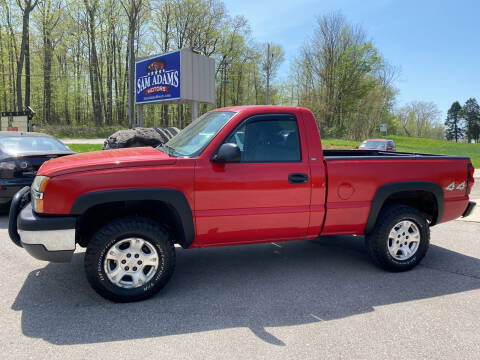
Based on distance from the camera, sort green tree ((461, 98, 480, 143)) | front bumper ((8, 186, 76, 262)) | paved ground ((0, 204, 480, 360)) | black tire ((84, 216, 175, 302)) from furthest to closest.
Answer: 1. green tree ((461, 98, 480, 143))
2. black tire ((84, 216, 175, 302))
3. front bumper ((8, 186, 76, 262))
4. paved ground ((0, 204, 480, 360))

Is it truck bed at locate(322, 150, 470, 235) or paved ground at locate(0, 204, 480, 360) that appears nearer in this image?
paved ground at locate(0, 204, 480, 360)

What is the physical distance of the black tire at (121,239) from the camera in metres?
3.32

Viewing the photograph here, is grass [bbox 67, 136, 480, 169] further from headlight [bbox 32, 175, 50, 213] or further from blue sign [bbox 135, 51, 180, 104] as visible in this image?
headlight [bbox 32, 175, 50, 213]

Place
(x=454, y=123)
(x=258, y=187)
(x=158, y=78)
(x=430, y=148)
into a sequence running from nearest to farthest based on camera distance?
(x=258, y=187), (x=158, y=78), (x=430, y=148), (x=454, y=123)

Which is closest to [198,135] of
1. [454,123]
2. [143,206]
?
[143,206]

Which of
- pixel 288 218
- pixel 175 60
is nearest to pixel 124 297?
pixel 288 218

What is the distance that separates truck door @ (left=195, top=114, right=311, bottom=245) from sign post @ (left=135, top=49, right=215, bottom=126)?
39.5ft

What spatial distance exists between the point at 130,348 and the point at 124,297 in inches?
30.7

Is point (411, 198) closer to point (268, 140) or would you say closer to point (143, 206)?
point (268, 140)

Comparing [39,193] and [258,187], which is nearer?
[39,193]

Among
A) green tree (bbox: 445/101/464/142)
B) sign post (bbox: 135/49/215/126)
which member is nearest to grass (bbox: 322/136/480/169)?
sign post (bbox: 135/49/215/126)

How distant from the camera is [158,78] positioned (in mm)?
16078

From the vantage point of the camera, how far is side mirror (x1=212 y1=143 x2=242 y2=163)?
338 centimetres

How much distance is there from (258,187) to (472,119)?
11135 cm
